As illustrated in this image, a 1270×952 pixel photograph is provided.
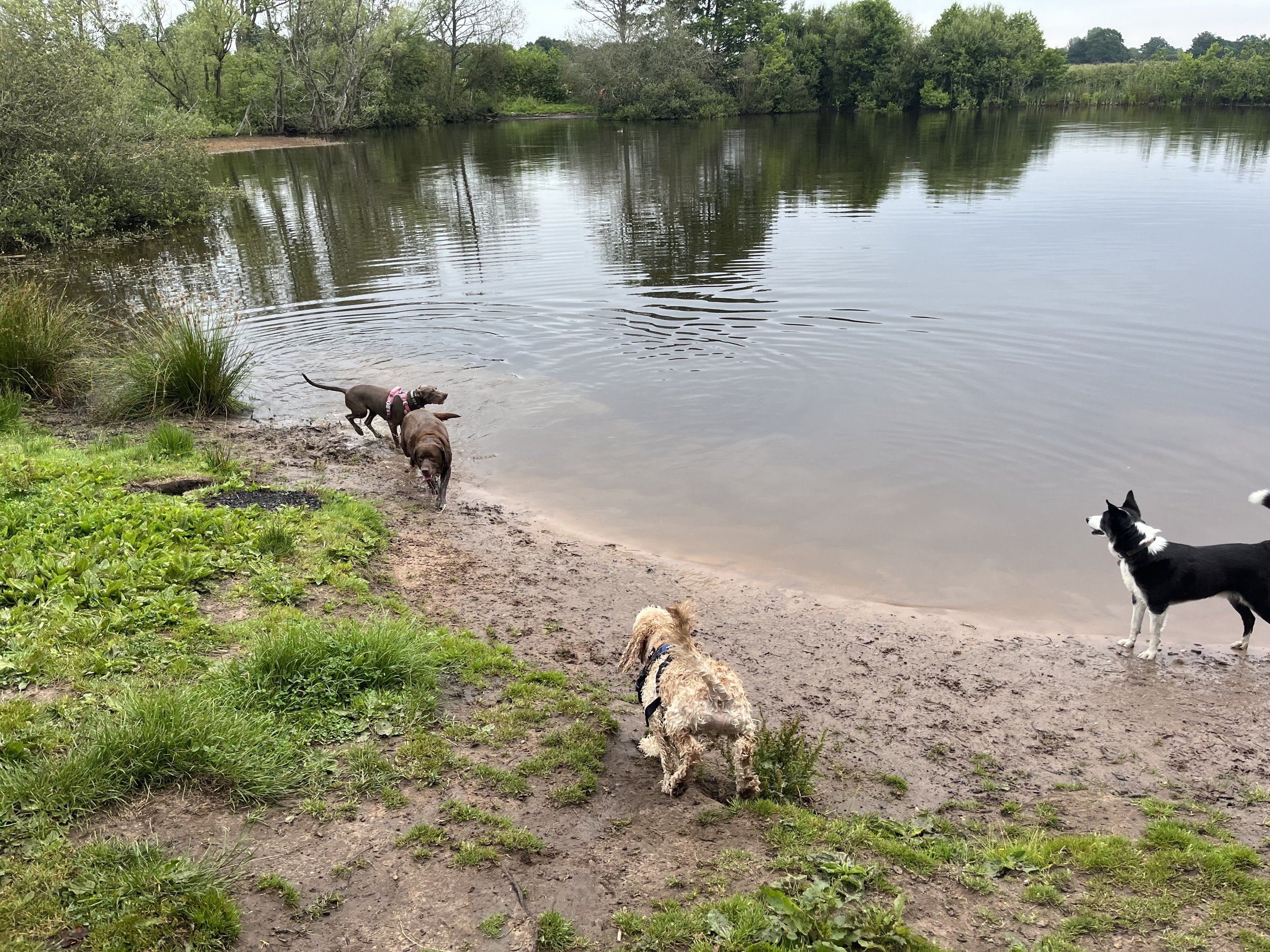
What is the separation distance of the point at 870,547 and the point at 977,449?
301 centimetres

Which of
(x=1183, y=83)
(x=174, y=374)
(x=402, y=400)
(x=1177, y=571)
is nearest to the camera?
(x=1177, y=571)

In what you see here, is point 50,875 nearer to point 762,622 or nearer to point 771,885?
point 771,885

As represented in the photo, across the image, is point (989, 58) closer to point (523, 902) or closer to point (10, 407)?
point (10, 407)

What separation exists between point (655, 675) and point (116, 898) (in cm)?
281

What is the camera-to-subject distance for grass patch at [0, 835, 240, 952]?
3.01 metres

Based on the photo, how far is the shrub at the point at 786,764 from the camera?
4555mm

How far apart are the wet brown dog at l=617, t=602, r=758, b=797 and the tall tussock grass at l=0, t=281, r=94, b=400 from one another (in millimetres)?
10253

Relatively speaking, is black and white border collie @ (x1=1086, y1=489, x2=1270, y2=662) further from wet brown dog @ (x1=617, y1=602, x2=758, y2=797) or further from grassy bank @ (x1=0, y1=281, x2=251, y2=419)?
grassy bank @ (x1=0, y1=281, x2=251, y2=419)

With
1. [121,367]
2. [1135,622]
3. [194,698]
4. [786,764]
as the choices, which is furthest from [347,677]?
[121,367]

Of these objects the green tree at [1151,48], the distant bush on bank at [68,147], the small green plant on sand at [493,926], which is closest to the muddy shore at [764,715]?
the small green plant on sand at [493,926]

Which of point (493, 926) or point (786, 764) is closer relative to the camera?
point (493, 926)

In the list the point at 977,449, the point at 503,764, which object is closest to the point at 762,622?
the point at 503,764

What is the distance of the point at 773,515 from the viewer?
9.05m

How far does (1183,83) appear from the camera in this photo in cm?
5878
